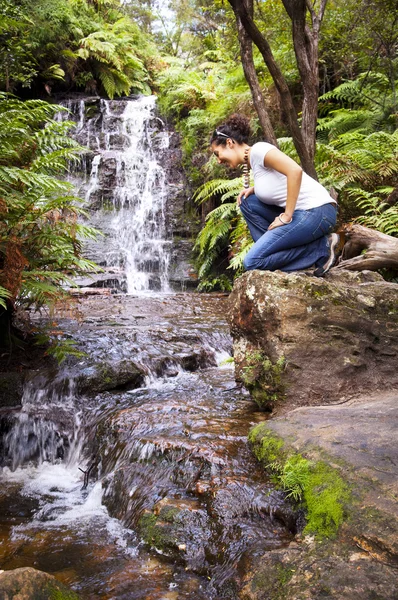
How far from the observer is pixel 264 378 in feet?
10.7

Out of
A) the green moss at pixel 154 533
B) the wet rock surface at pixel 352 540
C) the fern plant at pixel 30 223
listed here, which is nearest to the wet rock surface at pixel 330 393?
the wet rock surface at pixel 352 540

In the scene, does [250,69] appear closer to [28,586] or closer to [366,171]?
[366,171]

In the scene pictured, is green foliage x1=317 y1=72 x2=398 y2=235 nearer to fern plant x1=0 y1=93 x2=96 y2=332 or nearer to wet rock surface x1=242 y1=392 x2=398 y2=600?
fern plant x1=0 y1=93 x2=96 y2=332

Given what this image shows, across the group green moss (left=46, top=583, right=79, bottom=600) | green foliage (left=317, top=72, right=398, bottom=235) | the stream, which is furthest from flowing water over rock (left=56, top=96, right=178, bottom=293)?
green moss (left=46, top=583, right=79, bottom=600)

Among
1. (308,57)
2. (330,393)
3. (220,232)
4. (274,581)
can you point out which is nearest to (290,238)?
(330,393)

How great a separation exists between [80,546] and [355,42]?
9.60 meters

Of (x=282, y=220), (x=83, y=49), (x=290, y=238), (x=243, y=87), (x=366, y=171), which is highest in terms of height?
(x=83, y=49)

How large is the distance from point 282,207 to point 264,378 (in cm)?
137

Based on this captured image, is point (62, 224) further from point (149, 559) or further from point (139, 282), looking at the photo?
point (139, 282)

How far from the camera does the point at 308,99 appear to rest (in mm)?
5879

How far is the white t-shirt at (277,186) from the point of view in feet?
11.0

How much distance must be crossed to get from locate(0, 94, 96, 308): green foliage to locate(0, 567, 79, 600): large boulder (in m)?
2.27

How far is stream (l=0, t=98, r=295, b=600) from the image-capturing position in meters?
2.06

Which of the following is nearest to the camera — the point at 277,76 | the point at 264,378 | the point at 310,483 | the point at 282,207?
the point at 310,483
